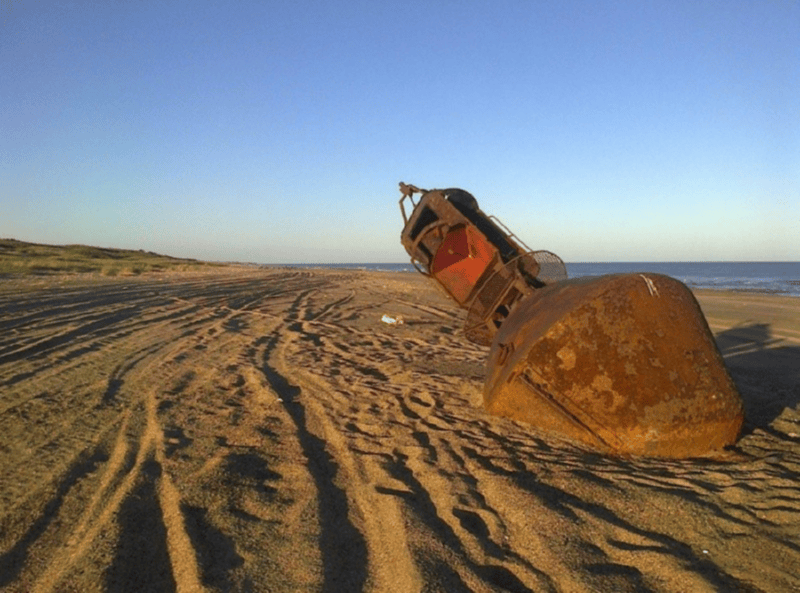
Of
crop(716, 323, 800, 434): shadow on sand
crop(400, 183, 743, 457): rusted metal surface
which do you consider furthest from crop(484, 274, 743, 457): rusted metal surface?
crop(716, 323, 800, 434): shadow on sand

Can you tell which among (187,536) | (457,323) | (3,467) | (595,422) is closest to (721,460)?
(595,422)

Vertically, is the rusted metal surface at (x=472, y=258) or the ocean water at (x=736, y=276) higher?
the rusted metal surface at (x=472, y=258)

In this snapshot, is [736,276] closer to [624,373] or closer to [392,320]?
[392,320]

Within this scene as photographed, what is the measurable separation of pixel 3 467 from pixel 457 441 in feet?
10.9

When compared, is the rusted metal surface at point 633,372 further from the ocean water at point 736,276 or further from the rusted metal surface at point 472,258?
the ocean water at point 736,276

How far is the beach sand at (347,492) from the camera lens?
2697mm

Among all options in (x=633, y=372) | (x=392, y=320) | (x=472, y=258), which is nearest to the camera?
(x=633, y=372)

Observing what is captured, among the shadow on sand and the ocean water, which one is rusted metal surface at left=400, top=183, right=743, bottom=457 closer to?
the shadow on sand

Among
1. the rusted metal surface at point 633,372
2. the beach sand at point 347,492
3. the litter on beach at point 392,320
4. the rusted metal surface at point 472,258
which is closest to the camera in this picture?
the beach sand at point 347,492

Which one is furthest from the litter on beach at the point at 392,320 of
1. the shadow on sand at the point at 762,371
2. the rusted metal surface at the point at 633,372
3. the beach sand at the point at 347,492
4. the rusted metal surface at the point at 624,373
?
the rusted metal surface at the point at 633,372

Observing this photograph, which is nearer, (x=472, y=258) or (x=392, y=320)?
(x=472, y=258)

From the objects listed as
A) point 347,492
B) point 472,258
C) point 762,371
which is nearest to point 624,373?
point 347,492

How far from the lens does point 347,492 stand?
358 cm

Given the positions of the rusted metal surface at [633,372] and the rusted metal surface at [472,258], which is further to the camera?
the rusted metal surface at [472,258]
